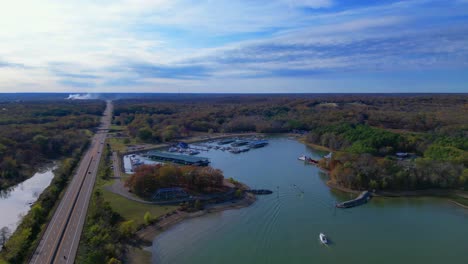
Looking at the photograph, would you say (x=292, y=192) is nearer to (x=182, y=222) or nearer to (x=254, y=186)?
(x=254, y=186)

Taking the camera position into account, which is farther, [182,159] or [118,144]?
[118,144]

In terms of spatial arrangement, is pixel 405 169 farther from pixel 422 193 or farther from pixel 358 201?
pixel 358 201

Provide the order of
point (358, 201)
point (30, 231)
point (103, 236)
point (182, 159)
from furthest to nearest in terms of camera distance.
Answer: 1. point (182, 159)
2. point (358, 201)
3. point (30, 231)
4. point (103, 236)

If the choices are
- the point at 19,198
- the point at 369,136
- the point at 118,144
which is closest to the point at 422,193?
the point at 369,136

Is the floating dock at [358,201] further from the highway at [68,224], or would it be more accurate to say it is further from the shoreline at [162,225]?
the highway at [68,224]

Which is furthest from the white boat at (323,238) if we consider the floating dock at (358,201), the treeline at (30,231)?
the treeline at (30,231)

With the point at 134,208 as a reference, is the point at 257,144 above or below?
above

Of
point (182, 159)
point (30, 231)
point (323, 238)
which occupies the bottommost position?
point (323, 238)
